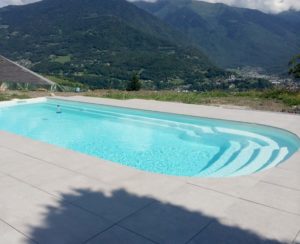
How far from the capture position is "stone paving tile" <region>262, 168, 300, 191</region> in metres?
5.05

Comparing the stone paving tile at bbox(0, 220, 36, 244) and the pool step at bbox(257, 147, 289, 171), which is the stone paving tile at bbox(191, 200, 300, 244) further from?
the pool step at bbox(257, 147, 289, 171)

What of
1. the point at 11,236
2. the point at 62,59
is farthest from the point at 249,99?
the point at 62,59

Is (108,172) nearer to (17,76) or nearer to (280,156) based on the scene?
(280,156)

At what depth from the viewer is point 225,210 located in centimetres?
417

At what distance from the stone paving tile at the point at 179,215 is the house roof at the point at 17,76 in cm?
1736

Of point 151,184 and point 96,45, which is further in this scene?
point 96,45

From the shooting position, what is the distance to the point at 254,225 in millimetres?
3809

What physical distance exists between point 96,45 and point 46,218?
379 feet

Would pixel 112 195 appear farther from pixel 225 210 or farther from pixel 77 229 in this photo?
pixel 225 210

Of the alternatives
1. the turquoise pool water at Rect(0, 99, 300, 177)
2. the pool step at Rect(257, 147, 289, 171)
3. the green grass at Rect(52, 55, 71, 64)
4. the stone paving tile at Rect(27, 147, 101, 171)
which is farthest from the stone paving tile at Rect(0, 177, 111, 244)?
the green grass at Rect(52, 55, 71, 64)

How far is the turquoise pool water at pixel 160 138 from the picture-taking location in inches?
307

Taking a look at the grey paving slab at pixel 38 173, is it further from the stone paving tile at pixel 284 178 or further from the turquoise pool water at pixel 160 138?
the stone paving tile at pixel 284 178

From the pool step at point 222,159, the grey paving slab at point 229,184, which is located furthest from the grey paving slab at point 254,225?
the pool step at point 222,159

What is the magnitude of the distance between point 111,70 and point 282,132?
245ft
